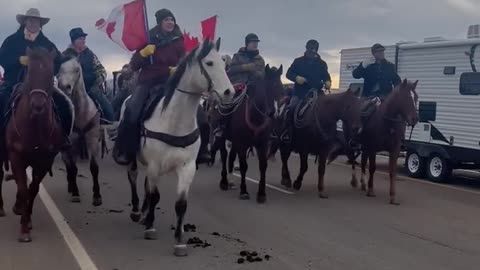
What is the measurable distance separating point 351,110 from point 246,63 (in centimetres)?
237

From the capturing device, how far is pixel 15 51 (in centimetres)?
862

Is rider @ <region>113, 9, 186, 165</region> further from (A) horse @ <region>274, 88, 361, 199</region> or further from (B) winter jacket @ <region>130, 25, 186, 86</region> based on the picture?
(A) horse @ <region>274, 88, 361, 199</region>

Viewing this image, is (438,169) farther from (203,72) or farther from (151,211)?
(203,72)

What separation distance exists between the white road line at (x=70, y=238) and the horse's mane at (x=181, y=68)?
1966 mm

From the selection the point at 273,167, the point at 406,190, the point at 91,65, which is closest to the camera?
the point at 91,65

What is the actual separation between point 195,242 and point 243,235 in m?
0.82

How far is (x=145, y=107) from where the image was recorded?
310 inches

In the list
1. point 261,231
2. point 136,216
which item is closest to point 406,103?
point 261,231

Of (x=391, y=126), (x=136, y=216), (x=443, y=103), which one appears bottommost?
(x=136, y=216)

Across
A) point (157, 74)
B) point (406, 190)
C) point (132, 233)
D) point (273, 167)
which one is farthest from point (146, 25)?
point (273, 167)

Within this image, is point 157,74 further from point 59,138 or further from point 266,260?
point 266,260

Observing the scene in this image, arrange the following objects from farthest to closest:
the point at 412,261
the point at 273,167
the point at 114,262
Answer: the point at 273,167, the point at 412,261, the point at 114,262

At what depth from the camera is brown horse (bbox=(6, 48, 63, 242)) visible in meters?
7.47

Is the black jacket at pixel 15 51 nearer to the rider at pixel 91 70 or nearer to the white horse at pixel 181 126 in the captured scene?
the white horse at pixel 181 126
